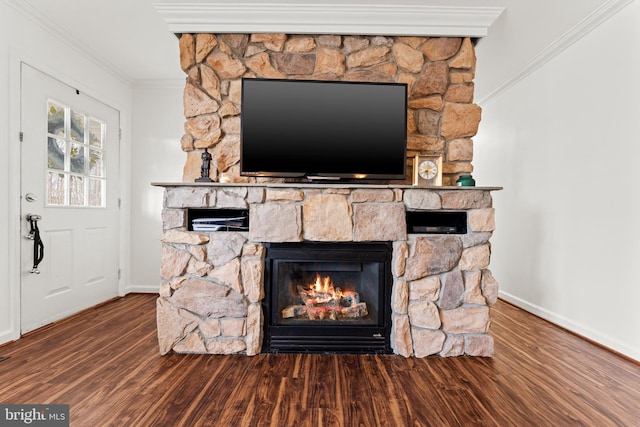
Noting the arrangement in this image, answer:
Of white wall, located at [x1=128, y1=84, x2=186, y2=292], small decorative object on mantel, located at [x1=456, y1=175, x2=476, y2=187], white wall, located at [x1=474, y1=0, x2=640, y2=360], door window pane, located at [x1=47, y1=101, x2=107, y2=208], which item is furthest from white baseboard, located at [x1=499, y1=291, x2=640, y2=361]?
door window pane, located at [x1=47, y1=101, x2=107, y2=208]

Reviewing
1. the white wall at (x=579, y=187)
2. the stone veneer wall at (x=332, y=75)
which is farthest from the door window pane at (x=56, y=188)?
the white wall at (x=579, y=187)

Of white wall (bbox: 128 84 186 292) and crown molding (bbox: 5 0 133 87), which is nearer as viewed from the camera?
crown molding (bbox: 5 0 133 87)

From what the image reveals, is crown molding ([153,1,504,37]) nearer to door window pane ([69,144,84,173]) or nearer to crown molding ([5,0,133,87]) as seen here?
crown molding ([5,0,133,87])

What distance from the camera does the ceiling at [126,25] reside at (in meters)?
2.47

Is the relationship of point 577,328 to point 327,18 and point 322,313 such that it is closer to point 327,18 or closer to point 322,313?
point 322,313

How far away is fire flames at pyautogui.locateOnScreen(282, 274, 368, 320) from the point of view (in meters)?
2.47

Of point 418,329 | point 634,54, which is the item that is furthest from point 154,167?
point 634,54

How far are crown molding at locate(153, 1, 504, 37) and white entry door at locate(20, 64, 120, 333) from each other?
1.30 m

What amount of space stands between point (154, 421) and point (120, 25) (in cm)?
287

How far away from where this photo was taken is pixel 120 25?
286 centimetres

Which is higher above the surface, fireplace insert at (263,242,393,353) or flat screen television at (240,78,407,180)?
flat screen television at (240,78,407,180)

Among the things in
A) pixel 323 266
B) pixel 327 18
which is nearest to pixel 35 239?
pixel 323 266

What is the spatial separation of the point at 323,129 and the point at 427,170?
792mm

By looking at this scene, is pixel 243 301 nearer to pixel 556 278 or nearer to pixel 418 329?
pixel 418 329
